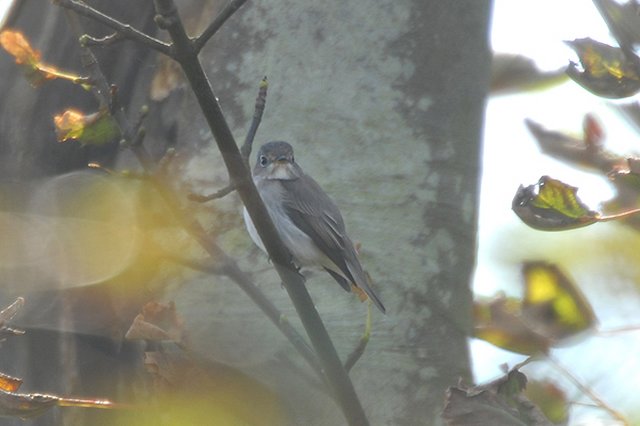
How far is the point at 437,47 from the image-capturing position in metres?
3.61

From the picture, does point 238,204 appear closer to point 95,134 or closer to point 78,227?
point 78,227

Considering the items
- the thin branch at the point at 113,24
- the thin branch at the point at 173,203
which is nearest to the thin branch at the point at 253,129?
the thin branch at the point at 173,203

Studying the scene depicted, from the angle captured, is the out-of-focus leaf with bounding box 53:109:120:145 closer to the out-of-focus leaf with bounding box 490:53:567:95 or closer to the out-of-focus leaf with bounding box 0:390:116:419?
the out-of-focus leaf with bounding box 0:390:116:419

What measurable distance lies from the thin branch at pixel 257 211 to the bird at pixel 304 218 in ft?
2.00

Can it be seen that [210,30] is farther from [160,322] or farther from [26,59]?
[160,322]

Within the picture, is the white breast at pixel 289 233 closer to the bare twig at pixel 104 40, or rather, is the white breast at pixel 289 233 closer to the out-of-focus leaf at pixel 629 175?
the bare twig at pixel 104 40

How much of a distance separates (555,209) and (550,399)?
0.42 m

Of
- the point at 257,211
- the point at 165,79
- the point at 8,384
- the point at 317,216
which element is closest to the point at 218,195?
the point at 257,211

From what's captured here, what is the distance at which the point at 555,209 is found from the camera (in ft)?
7.16

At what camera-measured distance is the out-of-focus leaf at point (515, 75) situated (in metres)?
3.73

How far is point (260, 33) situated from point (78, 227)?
2.93 feet

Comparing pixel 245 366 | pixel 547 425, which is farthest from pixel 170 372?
pixel 547 425

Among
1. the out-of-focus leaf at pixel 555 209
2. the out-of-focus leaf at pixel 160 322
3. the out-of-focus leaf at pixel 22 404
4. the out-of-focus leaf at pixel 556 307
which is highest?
the out-of-focus leaf at pixel 555 209

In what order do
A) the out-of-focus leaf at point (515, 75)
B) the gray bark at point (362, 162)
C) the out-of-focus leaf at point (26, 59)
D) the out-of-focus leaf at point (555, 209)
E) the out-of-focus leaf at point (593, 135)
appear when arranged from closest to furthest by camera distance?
the out-of-focus leaf at point (555, 209) < the out-of-focus leaf at point (593, 135) < the out-of-focus leaf at point (26, 59) < the gray bark at point (362, 162) < the out-of-focus leaf at point (515, 75)
